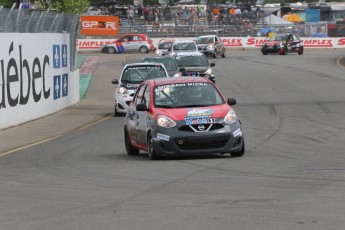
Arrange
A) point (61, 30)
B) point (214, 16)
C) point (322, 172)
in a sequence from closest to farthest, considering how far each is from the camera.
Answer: point (322, 172) → point (61, 30) → point (214, 16)

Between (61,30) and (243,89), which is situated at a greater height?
(61,30)

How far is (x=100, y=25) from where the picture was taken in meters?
76.8

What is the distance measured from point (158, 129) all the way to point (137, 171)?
5.38ft

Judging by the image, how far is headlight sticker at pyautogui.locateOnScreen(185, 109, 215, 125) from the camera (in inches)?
595

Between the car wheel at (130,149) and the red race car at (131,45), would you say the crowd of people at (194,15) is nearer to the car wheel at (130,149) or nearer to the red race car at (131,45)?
the red race car at (131,45)

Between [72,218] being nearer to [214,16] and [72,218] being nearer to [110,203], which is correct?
[110,203]

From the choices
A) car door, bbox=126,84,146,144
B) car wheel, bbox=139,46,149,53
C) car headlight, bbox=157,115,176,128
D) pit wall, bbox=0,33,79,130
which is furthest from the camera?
car wheel, bbox=139,46,149,53

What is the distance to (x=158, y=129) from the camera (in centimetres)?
1526

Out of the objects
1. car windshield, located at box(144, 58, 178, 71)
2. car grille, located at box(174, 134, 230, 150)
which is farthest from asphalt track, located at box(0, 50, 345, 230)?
car windshield, located at box(144, 58, 178, 71)

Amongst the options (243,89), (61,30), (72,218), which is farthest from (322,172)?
(243,89)

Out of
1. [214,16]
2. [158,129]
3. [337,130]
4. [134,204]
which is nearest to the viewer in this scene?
[134,204]

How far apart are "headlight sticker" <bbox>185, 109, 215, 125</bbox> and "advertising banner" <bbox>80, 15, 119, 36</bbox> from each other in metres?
61.4

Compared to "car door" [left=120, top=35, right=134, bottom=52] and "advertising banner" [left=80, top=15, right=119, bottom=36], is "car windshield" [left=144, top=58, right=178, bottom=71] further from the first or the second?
"advertising banner" [left=80, top=15, right=119, bottom=36]

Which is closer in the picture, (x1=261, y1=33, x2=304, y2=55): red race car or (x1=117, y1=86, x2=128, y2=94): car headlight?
(x1=117, y1=86, x2=128, y2=94): car headlight
